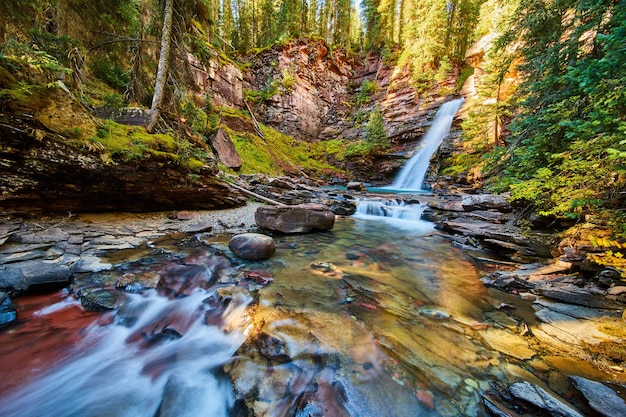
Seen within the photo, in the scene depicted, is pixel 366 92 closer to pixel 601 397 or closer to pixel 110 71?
pixel 110 71

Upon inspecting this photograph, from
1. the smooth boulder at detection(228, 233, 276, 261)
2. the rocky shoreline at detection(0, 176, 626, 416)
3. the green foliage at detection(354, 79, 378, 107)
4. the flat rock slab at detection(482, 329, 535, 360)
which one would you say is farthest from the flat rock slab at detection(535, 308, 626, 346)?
the green foliage at detection(354, 79, 378, 107)

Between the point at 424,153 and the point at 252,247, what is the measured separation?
20.2m

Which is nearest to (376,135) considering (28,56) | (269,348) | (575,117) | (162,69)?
(575,117)

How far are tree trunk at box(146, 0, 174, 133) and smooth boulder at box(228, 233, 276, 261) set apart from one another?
4.58 metres

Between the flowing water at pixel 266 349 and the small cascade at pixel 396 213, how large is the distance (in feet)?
16.2

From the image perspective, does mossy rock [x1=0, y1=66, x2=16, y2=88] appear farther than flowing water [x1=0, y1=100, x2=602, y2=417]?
Yes

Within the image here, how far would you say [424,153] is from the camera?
2077 centimetres

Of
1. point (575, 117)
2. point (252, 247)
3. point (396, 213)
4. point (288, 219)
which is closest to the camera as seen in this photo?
point (252, 247)

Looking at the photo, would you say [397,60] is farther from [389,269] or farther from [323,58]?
[389,269]

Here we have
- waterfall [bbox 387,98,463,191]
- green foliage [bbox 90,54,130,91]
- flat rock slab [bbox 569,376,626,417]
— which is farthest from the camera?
waterfall [bbox 387,98,463,191]

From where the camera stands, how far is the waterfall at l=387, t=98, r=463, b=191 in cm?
1984

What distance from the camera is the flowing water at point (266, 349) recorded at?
6.90ft

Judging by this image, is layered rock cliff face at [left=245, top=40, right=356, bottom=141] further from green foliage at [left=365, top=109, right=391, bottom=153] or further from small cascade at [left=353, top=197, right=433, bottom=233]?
small cascade at [left=353, top=197, right=433, bottom=233]

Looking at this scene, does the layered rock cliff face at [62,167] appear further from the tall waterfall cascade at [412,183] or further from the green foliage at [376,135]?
the green foliage at [376,135]
